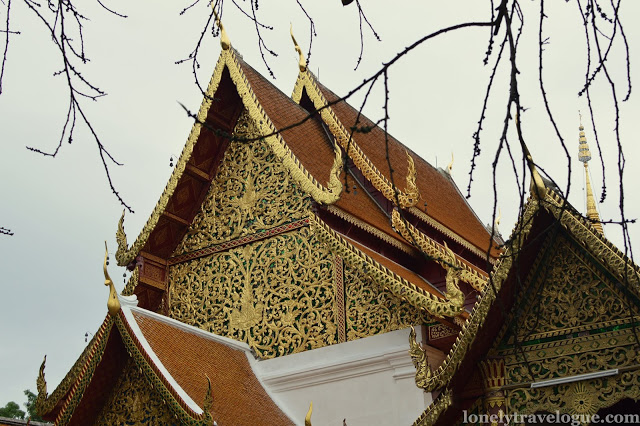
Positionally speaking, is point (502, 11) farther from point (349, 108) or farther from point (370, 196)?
point (349, 108)

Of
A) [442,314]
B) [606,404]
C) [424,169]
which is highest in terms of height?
[424,169]

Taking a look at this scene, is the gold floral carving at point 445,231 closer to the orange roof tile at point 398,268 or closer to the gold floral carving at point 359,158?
the gold floral carving at point 359,158

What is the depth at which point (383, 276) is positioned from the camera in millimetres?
6223

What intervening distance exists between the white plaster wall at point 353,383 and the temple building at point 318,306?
12mm

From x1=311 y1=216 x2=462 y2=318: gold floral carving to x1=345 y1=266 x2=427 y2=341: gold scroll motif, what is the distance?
8 cm

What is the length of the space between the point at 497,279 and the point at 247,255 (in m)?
3.43

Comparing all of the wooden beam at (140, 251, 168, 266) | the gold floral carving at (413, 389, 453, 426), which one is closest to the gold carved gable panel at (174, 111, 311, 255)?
the wooden beam at (140, 251, 168, 266)

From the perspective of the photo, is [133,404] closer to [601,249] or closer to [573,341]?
[573,341]

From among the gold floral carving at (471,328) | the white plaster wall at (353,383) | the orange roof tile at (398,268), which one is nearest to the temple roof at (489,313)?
the gold floral carving at (471,328)

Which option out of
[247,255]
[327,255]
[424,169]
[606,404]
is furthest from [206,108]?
[606,404]

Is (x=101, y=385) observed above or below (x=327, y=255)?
below

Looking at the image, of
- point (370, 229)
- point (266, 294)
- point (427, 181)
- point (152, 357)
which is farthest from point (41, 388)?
point (427, 181)

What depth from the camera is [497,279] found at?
173 inches

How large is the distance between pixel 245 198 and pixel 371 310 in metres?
1.89
